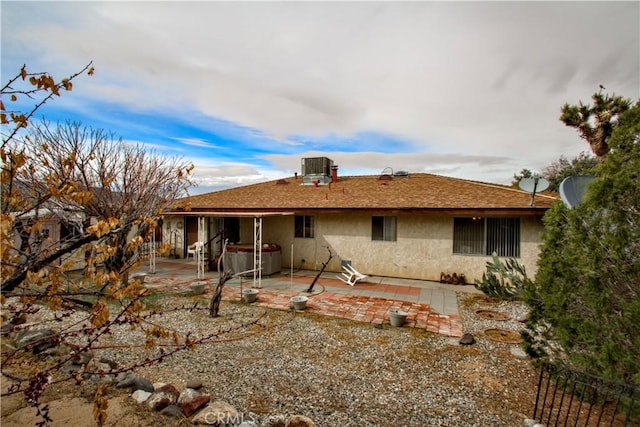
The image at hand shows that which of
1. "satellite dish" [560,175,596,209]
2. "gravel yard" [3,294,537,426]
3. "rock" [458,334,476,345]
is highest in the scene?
"satellite dish" [560,175,596,209]

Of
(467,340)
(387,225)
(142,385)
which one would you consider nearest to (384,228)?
(387,225)

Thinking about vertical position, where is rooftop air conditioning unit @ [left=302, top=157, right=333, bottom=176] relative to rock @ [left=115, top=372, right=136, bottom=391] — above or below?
above

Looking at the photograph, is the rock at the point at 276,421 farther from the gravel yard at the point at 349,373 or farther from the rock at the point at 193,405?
the rock at the point at 193,405

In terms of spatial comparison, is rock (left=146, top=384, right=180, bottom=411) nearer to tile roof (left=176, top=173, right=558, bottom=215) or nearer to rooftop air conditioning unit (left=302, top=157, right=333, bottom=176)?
tile roof (left=176, top=173, right=558, bottom=215)

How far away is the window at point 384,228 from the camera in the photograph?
1276 cm

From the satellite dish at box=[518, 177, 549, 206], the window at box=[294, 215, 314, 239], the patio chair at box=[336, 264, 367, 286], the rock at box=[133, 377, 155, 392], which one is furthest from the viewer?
the window at box=[294, 215, 314, 239]

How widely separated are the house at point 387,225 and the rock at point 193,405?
23.0 ft

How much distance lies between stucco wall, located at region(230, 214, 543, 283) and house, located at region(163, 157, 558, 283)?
0.04 metres

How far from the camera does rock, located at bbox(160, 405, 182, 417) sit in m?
3.98

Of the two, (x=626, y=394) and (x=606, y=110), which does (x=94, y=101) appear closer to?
(x=626, y=394)

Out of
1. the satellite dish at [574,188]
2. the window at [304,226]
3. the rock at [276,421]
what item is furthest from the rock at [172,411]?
the window at [304,226]

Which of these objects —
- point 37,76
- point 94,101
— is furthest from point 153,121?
point 37,76

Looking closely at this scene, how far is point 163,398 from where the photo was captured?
4.17 metres

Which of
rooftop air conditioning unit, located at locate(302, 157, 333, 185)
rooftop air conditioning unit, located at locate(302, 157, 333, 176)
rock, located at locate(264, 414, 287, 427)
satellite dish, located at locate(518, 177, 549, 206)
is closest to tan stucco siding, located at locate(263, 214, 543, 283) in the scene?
satellite dish, located at locate(518, 177, 549, 206)
